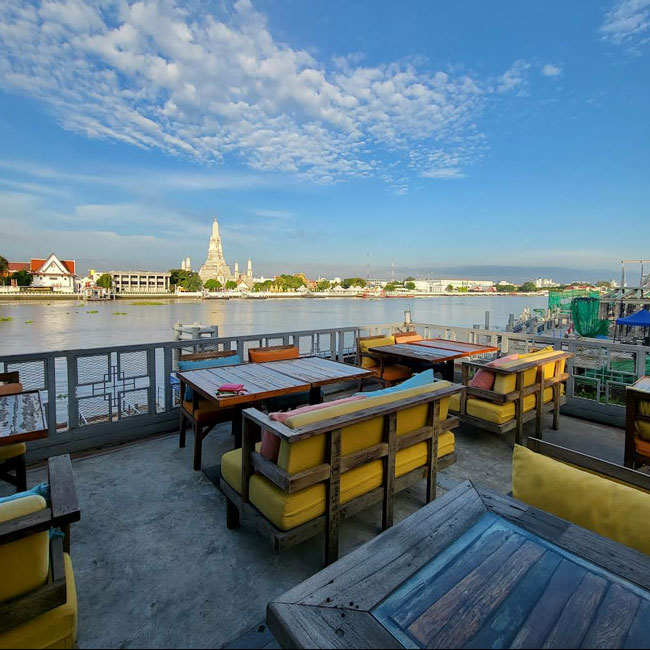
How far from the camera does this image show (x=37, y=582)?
3.61 feet

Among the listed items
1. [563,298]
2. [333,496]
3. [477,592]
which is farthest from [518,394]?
[563,298]

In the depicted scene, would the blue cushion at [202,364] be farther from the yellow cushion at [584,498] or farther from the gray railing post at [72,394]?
the yellow cushion at [584,498]

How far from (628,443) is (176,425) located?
405cm

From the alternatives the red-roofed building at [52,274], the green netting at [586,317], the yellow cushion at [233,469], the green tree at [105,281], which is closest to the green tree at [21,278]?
the red-roofed building at [52,274]

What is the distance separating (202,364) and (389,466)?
7.31ft

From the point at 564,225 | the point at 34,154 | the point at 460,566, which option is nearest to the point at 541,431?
the point at 460,566

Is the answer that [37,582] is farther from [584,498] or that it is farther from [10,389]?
[10,389]

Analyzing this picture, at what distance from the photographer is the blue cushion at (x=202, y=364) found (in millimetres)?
3369

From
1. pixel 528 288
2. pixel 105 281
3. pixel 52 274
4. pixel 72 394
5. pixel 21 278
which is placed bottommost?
pixel 72 394

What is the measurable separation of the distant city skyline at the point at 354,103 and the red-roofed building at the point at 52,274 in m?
48.8

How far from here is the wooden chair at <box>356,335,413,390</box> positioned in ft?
15.7

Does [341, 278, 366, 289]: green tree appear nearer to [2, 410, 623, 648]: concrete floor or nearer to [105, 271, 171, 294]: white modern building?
[105, 271, 171, 294]: white modern building

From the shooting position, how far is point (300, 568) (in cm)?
193

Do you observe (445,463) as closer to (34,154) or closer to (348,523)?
(348,523)
